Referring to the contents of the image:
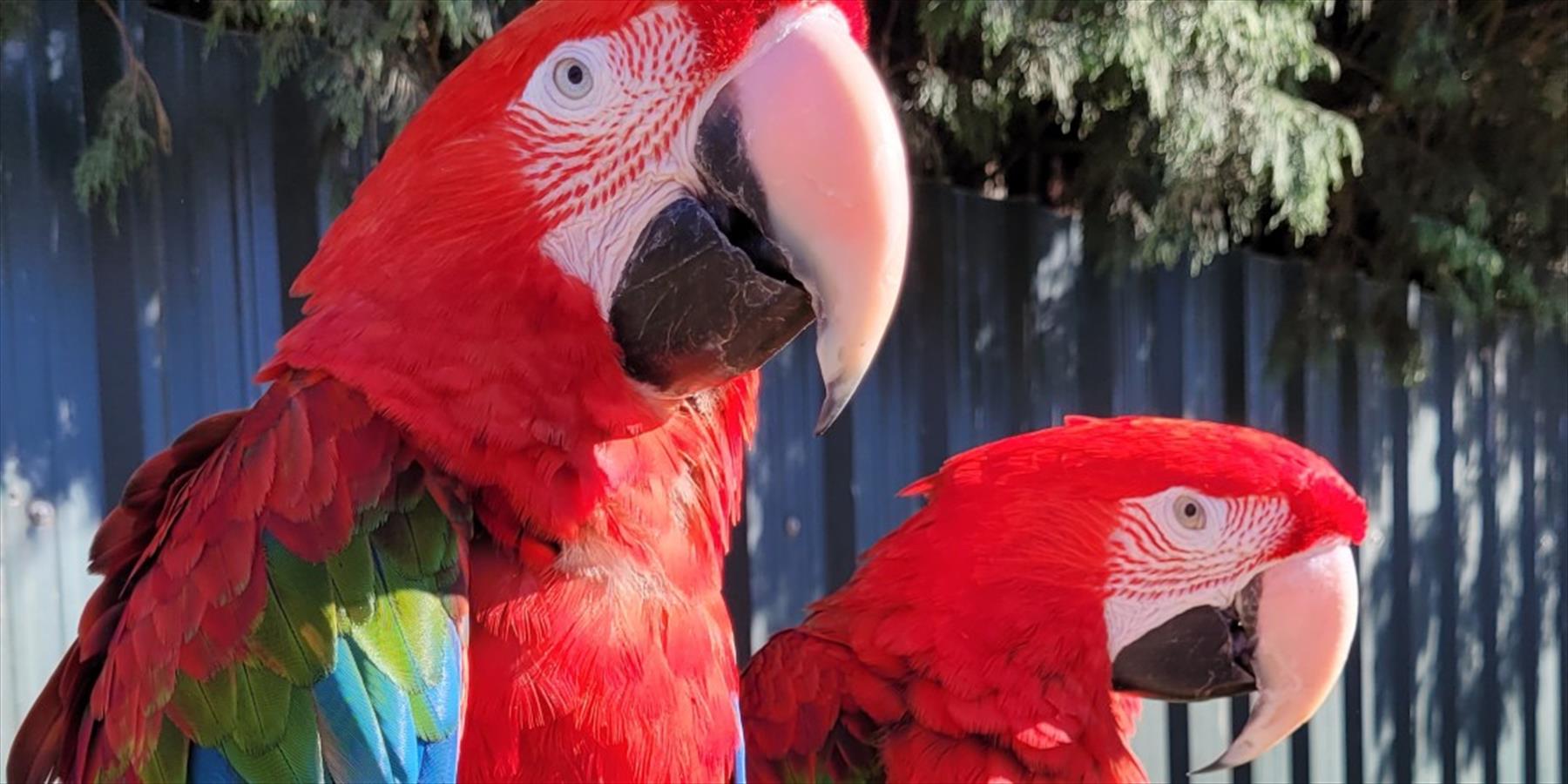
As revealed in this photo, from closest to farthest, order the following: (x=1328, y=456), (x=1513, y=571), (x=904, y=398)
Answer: (x=904, y=398)
(x=1328, y=456)
(x=1513, y=571)

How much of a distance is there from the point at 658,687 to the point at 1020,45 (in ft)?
Result: 5.11

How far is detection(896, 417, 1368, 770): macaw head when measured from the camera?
5.42 ft

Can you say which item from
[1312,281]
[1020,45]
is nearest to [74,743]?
[1020,45]

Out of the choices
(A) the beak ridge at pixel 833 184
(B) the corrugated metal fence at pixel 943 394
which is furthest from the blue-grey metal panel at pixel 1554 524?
(A) the beak ridge at pixel 833 184

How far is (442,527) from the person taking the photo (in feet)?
3.43

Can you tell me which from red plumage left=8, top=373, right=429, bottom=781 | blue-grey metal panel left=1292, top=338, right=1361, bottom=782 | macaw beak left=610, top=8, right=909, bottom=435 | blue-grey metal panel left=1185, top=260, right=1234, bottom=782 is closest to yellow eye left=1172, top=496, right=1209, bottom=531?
macaw beak left=610, top=8, right=909, bottom=435

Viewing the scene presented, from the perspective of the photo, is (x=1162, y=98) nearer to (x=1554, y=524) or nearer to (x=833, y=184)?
(x=833, y=184)

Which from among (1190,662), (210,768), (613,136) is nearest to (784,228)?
(613,136)

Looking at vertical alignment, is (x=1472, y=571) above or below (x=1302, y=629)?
below

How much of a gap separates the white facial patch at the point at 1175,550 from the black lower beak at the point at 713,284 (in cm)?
83

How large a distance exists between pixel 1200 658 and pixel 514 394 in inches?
44.6

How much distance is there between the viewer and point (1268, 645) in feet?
5.57

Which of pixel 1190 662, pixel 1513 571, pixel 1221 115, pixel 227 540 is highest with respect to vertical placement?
pixel 1221 115

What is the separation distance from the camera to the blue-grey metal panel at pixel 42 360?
79.7 inches
